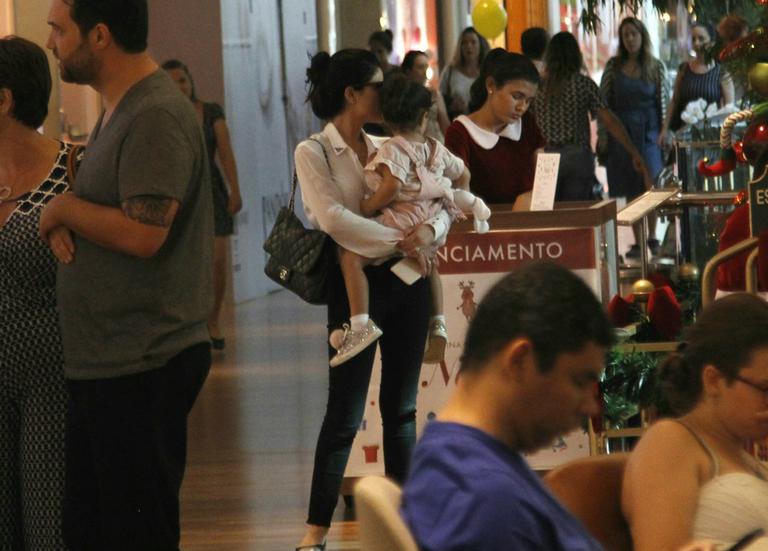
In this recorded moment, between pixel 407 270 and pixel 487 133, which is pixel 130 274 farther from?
pixel 487 133

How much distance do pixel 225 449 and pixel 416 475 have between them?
213 inches

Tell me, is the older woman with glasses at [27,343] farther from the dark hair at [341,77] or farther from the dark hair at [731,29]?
the dark hair at [731,29]

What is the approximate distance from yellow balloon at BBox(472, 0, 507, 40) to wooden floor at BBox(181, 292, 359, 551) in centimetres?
355

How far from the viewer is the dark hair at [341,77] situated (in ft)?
15.6

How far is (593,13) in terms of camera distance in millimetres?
7691

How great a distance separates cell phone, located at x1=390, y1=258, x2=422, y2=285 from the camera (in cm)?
482

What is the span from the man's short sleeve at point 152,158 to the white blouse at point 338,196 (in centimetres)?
136

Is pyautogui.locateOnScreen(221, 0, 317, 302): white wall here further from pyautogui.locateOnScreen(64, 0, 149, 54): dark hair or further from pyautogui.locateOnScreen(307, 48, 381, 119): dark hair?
pyautogui.locateOnScreen(64, 0, 149, 54): dark hair

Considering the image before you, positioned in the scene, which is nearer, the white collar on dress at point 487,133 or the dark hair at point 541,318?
the dark hair at point 541,318

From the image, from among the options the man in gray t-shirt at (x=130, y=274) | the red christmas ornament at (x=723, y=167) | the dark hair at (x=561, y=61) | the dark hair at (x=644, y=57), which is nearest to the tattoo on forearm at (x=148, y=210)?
the man in gray t-shirt at (x=130, y=274)

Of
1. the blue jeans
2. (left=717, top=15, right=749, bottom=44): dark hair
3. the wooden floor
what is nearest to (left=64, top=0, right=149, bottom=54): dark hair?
the wooden floor

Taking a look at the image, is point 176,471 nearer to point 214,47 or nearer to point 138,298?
point 138,298

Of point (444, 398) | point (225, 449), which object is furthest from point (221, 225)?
point (444, 398)

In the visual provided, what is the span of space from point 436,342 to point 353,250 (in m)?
0.60
